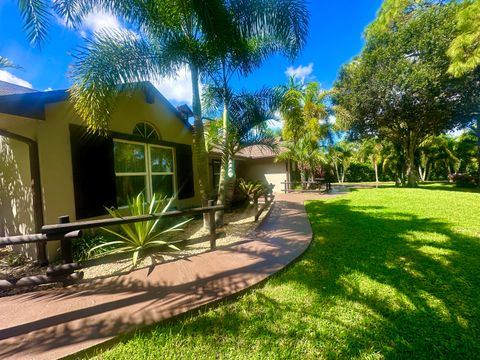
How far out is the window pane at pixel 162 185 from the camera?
782 cm

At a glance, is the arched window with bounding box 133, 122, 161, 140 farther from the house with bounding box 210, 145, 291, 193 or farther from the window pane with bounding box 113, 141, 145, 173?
the house with bounding box 210, 145, 291, 193

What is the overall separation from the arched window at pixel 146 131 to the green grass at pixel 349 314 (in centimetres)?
622

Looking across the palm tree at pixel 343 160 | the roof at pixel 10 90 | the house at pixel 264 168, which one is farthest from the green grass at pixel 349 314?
the palm tree at pixel 343 160

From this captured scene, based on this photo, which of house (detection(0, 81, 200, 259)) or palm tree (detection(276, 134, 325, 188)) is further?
palm tree (detection(276, 134, 325, 188))

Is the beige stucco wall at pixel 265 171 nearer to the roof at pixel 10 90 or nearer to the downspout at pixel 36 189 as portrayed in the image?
the roof at pixel 10 90

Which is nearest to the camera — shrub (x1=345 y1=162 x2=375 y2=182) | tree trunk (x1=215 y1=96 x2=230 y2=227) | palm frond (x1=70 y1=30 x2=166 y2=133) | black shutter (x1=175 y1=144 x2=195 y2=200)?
palm frond (x1=70 y1=30 x2=166 y2=133)

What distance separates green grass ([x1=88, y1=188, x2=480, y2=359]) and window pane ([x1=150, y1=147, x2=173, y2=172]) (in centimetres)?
599

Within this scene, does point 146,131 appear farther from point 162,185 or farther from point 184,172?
point 184,172

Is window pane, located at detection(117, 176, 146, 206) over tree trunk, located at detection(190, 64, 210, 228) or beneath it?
beneath

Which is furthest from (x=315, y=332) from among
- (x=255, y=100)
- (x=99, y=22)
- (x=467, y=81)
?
(x=467, y=81)

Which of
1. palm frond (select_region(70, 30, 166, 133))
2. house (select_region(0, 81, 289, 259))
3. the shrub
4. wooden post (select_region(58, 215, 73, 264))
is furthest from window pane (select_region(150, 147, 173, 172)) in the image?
the shrub

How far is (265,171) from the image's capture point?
1848 cm

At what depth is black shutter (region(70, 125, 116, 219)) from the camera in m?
5.24

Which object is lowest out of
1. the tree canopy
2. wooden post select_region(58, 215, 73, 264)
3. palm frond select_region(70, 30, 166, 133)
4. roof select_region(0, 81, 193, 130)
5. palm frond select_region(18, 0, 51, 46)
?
wooden post select_region(58, 215, 73, 264)
